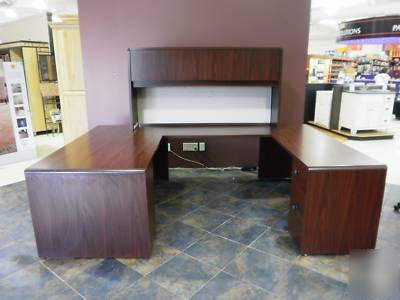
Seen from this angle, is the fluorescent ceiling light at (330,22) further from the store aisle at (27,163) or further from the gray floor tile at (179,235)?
the gray floor tile at (179,235)

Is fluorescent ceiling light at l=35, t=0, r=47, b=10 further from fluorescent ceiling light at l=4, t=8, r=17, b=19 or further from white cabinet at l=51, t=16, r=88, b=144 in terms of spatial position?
white cabinet at l=51, t=16, r=88, b=144

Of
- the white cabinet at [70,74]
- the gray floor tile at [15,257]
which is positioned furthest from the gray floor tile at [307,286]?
the white cabinet at [70,74]

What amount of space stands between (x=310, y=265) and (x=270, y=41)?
2592 millimetres

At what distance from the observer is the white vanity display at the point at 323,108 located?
6.83m

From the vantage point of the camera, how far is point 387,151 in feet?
17.3

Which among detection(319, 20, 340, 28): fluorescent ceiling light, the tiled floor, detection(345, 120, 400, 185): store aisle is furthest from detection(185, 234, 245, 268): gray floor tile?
detection(319, 20, 340, 28): fluorescent ceiling light

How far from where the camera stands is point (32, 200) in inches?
82.0

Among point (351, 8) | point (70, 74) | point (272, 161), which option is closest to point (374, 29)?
point (351, 8)

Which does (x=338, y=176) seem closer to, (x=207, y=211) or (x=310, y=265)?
(x=310, y=265)

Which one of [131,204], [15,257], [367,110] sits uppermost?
[367,110]

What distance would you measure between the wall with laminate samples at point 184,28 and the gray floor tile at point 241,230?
1937 millimetres

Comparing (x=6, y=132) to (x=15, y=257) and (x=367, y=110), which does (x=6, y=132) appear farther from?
(x=367, y=110)

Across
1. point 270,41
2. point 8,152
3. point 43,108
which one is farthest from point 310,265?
point 43,108

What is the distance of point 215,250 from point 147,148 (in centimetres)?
100
